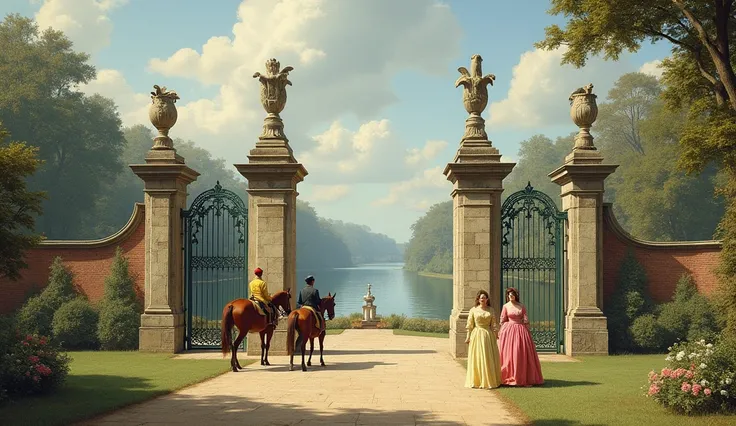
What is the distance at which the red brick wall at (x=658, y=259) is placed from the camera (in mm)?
17812

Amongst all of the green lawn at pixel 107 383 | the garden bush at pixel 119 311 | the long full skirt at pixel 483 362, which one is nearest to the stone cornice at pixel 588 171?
the long full skirt at pixel 483 362

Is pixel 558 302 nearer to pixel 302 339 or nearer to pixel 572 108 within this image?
pixel 572 108

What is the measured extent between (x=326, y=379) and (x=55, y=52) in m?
41.9

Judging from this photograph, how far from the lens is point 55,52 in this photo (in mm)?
46656

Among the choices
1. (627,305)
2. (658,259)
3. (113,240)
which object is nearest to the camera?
(627,305)

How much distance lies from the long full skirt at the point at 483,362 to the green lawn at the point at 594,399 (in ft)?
0.98

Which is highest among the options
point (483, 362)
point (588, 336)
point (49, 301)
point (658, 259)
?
point (658, 259)

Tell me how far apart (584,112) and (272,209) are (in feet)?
27.0

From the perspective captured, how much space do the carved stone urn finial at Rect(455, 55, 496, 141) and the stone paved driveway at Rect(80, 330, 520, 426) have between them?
18.7ft

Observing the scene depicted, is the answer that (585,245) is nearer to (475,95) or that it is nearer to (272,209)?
(475,95)

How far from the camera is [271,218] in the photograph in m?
16.9

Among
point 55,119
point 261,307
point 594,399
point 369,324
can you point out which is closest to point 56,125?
point 55,119

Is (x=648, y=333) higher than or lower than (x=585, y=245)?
lower

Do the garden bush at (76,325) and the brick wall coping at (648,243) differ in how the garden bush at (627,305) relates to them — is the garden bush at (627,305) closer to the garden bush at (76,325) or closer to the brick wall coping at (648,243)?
the brick wall coping at (648,243)
